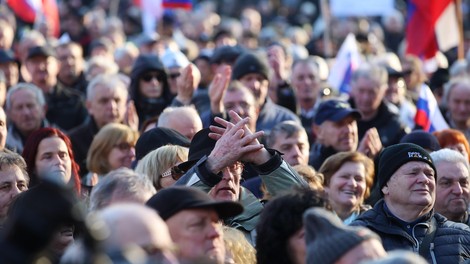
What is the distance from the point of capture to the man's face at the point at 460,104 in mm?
12617

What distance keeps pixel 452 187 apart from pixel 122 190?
317 centimetres

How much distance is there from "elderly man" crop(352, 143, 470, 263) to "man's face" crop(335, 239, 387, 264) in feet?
8.00

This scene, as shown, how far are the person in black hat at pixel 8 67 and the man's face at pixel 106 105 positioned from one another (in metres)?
2.48

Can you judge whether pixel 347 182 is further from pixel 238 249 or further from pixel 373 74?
pixel 373 74

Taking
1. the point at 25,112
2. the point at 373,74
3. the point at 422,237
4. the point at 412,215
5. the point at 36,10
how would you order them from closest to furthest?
the point at 422,237 → the point at 412,215 → the point at 25,112 → the point at 373,74 → the point at 36,10

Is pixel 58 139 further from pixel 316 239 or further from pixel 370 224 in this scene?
pixel 316 239

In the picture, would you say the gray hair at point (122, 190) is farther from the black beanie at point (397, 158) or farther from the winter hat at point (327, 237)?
the black beanie at point (397, 158)

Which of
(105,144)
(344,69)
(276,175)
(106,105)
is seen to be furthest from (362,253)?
(344,69)

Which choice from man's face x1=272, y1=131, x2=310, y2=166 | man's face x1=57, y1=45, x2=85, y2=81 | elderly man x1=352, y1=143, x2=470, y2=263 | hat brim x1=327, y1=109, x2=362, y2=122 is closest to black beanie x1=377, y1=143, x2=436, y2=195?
elderly man x1=352, y1=143, x2=470, y2=263

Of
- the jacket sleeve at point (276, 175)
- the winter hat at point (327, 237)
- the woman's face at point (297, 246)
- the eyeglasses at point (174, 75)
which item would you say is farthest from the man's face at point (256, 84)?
the winter hat at point (327, 237)

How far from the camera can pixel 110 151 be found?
993cm

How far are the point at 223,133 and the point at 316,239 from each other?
86.7 inches

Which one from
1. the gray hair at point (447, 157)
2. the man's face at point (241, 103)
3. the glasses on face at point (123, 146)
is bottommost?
the glasses on face at point (123, 146)

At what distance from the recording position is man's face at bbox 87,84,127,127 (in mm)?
11570
